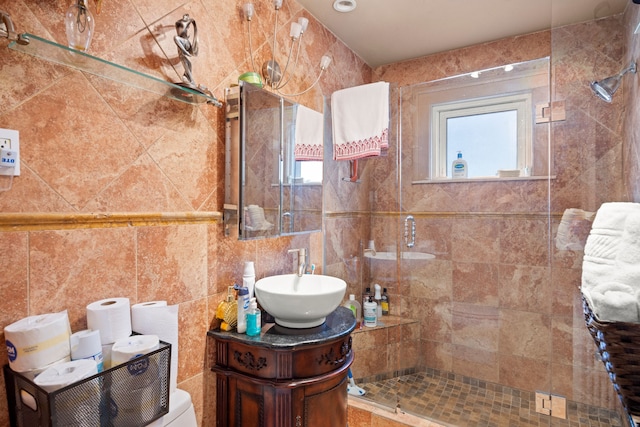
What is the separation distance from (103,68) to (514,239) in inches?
92.1

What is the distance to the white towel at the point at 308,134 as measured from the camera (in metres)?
1.97

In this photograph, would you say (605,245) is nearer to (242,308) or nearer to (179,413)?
(242,308)

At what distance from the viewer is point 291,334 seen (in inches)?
57.2

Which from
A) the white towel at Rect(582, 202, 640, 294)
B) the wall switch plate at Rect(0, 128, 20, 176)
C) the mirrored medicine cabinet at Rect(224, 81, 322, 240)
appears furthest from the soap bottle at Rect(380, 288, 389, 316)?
the wall switch plate at Rect(0, 128, 20, 176)

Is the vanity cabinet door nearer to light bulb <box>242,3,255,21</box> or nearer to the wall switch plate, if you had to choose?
Result: the wall switch plate

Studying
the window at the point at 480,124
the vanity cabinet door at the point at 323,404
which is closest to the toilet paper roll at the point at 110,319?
the vanity cabinet door at the point at 323,404

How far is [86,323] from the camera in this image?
108 cm

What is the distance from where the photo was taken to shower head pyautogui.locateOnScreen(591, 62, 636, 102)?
153 centimetres

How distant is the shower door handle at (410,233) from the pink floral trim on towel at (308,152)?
2.53 feet

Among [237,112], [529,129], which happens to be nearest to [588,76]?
[529,129]

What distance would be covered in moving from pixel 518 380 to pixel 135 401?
2156mm

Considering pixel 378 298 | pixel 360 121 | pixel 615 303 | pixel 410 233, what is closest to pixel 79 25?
pixel 360 121

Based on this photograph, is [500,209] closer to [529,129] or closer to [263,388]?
[529,129]

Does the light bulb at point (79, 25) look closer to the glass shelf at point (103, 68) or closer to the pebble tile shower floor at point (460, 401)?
the glass shelf at point (103, 68)
